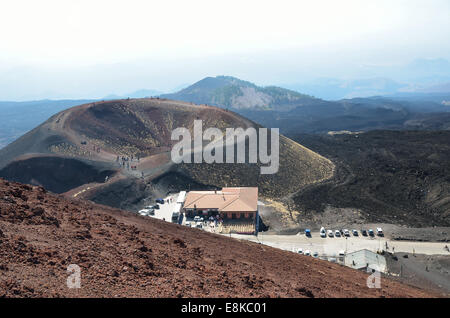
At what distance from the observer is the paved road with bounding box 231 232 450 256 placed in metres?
33.9

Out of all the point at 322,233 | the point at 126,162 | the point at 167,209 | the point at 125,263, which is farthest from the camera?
the point at 126,162

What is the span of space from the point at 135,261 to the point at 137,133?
6209 centimetres

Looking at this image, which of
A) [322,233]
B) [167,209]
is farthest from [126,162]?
[322,233]

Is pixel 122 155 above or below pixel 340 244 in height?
above

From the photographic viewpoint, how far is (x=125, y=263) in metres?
12.2

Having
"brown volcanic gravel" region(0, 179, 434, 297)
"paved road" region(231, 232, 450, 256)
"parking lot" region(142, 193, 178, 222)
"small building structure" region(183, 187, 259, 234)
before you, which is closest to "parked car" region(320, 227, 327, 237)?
"paved road" region(231, 232, 450, 256)

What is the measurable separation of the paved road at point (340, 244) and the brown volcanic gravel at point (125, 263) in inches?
635

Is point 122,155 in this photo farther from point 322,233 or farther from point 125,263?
point 125,263

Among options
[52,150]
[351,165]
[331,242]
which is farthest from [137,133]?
[331,242]

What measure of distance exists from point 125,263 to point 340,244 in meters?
28.8

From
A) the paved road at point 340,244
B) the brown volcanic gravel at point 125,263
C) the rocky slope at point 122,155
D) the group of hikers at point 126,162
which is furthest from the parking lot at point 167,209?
the brown volcanic gravel at point 125,263

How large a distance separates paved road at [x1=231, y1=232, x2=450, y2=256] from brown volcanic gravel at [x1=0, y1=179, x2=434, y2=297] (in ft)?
52.9

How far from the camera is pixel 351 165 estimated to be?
66.0 metres

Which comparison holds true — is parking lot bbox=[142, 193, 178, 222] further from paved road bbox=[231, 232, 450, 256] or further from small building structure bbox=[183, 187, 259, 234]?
paved road bbox=[231, 232, 450, 256]
